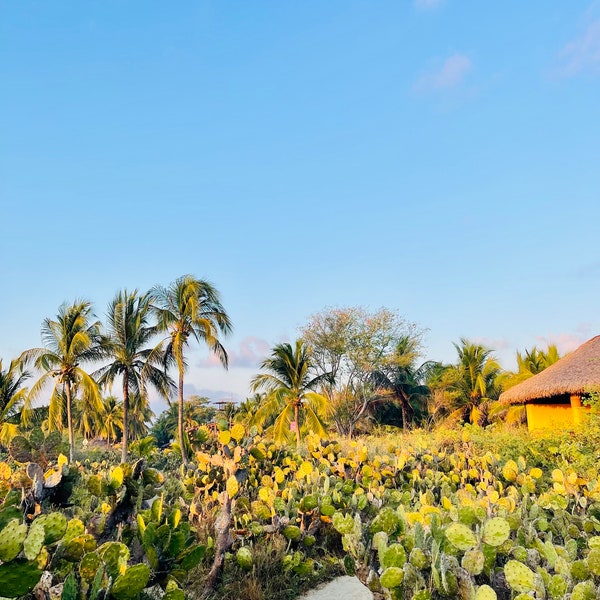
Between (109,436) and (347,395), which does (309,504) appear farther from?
(109,436)

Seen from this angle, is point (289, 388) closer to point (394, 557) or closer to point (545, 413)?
point (545, 413)

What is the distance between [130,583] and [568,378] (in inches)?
609

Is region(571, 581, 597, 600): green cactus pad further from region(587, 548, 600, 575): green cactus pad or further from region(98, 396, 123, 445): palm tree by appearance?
region(98, 396, 123, 445): palm tree

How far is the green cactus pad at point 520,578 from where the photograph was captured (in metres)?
2.37

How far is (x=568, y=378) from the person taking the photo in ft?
49.2

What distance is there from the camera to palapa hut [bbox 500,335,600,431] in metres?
14.6

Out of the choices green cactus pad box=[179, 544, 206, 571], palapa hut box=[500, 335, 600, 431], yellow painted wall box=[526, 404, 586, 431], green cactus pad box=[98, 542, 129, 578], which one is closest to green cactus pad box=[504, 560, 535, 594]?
green cactus pad box=[179, 544, 206, 571]

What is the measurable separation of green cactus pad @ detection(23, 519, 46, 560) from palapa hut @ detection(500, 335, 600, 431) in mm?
14074

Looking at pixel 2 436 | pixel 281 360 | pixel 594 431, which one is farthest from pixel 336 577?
pixel 2 436

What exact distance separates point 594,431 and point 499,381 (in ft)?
60.6

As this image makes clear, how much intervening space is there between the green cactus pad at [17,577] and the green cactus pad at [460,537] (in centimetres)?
183

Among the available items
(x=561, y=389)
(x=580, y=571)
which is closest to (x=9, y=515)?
(x=580, y=571)

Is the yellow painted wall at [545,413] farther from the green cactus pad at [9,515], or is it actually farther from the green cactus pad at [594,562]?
the green cactus pad at [9,515]

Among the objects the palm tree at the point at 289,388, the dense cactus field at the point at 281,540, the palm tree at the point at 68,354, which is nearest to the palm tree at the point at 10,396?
the palm tree at the point at 68,354
